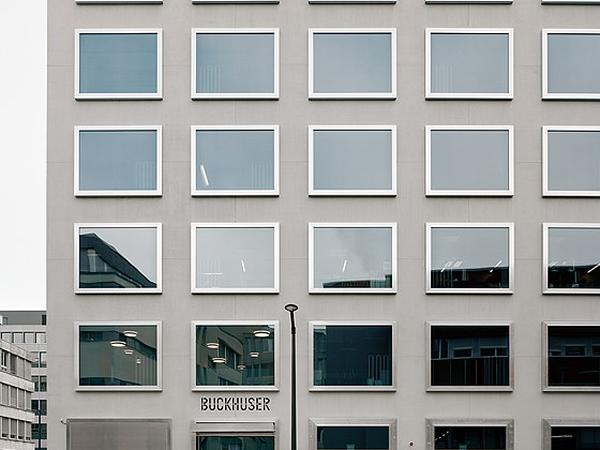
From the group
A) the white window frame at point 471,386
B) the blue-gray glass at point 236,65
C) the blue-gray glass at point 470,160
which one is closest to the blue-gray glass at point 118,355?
the blue-gray glass at point 236,65

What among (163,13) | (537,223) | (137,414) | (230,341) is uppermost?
(163,13)

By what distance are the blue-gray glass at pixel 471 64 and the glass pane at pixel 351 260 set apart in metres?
4.82

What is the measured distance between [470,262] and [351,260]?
348 cm

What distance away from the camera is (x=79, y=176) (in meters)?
33.2

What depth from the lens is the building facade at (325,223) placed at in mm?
32312

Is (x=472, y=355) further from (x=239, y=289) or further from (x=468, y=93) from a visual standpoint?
(x=468, y=93)

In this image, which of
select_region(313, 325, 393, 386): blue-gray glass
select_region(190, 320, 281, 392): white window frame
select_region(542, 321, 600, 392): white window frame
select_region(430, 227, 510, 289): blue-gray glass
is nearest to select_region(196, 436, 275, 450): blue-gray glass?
select_region(190, 320, 281, 392): white window frame

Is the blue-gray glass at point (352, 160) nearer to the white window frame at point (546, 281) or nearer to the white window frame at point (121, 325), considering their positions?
the white window frame at point (546, 281)

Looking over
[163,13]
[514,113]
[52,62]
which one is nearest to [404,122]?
[514,113]

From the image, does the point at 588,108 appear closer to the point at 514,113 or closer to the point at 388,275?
the point at 514,113

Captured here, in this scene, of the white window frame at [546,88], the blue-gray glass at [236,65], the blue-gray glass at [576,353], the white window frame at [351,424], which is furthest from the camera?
the blue-gray glass at [236,65]

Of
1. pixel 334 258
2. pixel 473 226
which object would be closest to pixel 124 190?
pixel 334 258

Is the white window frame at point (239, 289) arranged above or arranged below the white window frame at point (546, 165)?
below

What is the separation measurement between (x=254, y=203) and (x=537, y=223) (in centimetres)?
831
